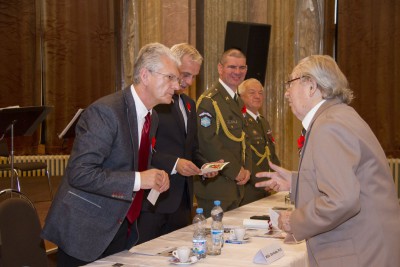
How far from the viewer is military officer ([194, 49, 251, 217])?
15.1 feet

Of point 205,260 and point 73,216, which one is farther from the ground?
point 73,216

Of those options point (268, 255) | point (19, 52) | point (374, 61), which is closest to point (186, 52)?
point (268, 255)

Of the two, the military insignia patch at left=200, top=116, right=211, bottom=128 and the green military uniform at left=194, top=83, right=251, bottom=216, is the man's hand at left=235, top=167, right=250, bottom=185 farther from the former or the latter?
the military insignia patch at left=200, top=116, right=211, bottom=128

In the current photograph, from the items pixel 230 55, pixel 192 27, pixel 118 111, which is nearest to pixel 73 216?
pixel 118 111

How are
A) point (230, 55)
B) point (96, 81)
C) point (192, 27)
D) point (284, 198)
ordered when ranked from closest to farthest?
point (284, 198) < point (230, 55) < point (192, 27) < point (96, 81)

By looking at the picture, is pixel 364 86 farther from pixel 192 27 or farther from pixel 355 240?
pixel 355 240

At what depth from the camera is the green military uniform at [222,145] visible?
4.61 m

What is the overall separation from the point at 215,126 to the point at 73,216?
6.64 feet

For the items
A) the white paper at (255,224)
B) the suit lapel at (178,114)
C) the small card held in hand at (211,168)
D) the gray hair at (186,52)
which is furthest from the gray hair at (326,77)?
the gray hair at (186,52)

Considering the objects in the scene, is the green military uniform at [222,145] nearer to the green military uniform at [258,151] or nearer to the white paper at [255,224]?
the green military uniform at [258,151]

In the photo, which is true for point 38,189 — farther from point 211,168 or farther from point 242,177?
point 211,168

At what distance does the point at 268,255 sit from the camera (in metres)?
2.85

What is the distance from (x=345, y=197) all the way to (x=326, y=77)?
514mm

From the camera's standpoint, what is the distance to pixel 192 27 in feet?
25.0
